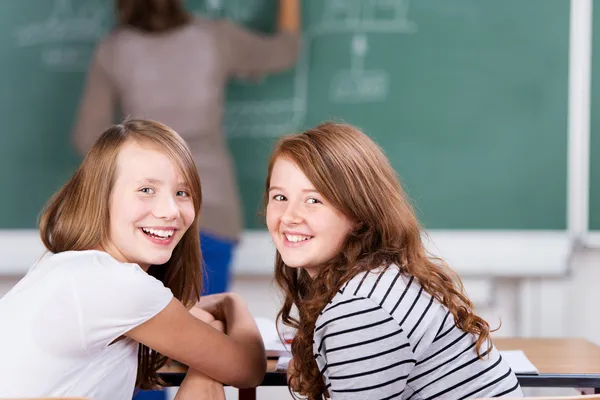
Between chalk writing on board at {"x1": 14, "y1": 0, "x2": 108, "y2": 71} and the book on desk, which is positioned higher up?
chalk writing on board at {"x1": 14, "y1": 0, "x2": 108, "y2": 71}

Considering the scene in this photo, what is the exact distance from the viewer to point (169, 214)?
5.38 feet

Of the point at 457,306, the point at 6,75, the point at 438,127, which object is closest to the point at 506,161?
the point at 438,127

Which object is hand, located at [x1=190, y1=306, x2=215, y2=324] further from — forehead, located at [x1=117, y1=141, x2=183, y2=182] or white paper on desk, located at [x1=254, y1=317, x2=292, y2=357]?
forehead, located at [x1=117, y1=141, x2=183, y2=182]

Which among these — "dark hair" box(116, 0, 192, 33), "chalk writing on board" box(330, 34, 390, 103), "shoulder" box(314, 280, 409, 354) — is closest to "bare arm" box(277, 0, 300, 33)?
"chalk writing on board" box(330, 34, 390, 103)

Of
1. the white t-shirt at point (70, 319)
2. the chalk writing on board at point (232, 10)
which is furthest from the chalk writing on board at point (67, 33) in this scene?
the white t-shirt at point (70, 319)

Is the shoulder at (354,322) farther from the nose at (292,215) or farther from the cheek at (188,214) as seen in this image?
the cheek at (188,214)

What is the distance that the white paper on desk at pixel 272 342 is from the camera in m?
1.95

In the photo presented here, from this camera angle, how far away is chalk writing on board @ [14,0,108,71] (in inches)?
123

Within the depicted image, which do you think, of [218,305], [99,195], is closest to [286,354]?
[218,305]

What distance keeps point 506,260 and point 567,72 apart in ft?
2.63

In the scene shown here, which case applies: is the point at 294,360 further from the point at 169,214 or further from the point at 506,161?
the point at 506,161

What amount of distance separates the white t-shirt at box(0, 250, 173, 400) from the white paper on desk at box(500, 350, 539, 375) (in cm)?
87

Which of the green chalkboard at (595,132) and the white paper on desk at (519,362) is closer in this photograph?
the white paper on desk at (519,362)

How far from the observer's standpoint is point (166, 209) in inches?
64.6
